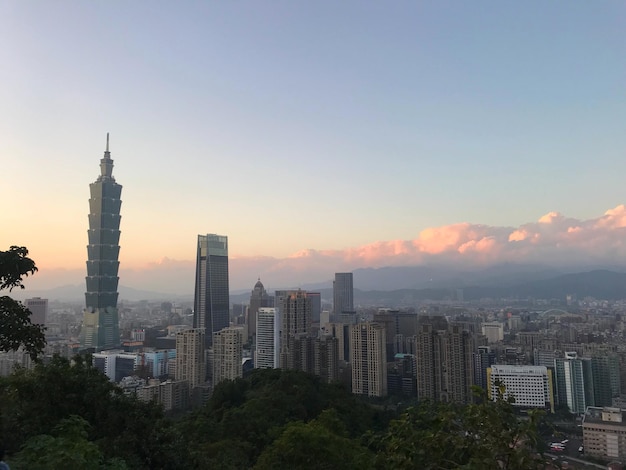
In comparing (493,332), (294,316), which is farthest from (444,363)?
(493,332)

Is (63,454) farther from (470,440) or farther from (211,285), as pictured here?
(211,285)

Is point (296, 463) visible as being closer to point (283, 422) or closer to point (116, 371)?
→ point (283, 422)

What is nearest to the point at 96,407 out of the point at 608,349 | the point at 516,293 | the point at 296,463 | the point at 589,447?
the point at 296,463

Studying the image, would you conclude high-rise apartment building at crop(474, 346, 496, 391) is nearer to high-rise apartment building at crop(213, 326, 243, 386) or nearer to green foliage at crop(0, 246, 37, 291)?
high-rise apartment building at crop(213, 326, 243, 386)

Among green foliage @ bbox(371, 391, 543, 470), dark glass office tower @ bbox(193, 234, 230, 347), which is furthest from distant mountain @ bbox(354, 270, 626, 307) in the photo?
green foliage @ bbox(371, 391, 543, 470)

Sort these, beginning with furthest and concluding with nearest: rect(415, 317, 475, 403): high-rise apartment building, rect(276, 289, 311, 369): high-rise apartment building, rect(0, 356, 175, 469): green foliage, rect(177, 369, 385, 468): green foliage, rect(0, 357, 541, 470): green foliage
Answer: rect(276, 289, 311, 369): high-rise apartment building → rect(415, 317, 475, 403): high-rise apartment building → rect(177, 369, 385, 468): green foliage → rect(0, 356, 175, 469): green foliage → rect(0, 357, 541, 470): green foliage
